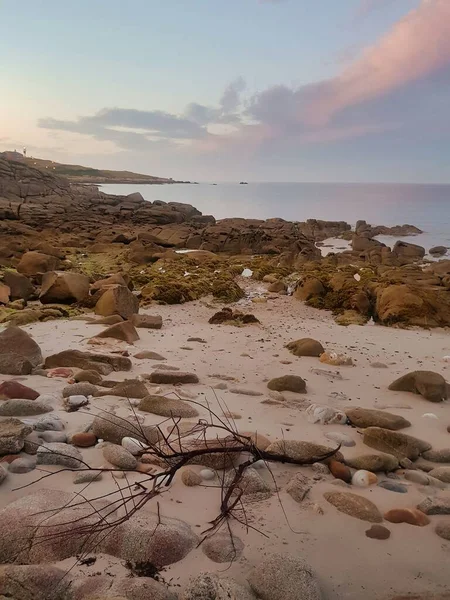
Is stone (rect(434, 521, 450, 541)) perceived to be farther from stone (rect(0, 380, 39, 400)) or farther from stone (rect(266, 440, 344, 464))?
→ stone (rect(0, 380, 39, 400))

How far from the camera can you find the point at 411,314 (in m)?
9.04

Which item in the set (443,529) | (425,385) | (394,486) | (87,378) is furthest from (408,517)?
(87,378)

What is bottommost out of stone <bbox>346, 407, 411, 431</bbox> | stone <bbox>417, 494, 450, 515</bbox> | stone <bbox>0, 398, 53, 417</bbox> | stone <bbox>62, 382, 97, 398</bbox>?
stone <bbox>62, 382, 97, 398</bbox>

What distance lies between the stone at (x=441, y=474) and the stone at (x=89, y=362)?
331 cm

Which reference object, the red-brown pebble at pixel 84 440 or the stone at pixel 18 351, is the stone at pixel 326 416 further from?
the stone at pixel 18 351

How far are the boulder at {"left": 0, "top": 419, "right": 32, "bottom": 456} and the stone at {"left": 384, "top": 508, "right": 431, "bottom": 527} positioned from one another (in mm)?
2170

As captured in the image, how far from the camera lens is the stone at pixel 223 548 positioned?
2.17 meters

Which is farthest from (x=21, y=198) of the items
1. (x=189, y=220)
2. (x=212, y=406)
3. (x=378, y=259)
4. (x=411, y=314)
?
(x=212, y=406)

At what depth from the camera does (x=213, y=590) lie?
188cm

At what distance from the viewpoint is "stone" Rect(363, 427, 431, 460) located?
337cm

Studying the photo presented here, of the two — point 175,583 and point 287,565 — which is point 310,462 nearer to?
point 287,565

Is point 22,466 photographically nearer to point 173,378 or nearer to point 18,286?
point 173,378

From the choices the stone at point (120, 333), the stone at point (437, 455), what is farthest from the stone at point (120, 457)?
the stone at point (120, 333)

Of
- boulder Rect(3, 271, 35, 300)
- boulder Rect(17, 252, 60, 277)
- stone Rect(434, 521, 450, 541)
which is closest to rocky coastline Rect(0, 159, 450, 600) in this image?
stone Rect(434, 521, 450, 541)
